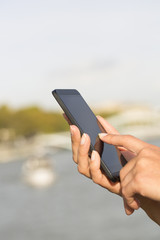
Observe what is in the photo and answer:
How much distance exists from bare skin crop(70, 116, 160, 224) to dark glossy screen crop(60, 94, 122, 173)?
3 cm

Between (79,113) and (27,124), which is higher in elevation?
(79,113)

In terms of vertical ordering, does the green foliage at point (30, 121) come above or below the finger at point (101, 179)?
below

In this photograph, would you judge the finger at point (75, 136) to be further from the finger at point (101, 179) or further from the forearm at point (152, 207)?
A: the forearm at point (152, 207)

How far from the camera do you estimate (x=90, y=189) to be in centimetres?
3469

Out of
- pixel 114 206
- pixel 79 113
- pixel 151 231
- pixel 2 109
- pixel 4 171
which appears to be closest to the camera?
pixel 79 113

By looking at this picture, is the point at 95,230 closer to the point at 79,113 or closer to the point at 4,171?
the point at 4,171

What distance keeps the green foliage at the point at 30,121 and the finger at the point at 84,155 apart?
44.5 metres

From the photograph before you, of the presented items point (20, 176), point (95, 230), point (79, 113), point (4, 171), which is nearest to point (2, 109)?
point (4, 171)

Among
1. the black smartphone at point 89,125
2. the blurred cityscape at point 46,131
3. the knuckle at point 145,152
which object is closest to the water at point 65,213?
the blurred cityscape at point 46,131

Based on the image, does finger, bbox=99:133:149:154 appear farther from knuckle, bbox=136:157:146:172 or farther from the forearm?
the forearm

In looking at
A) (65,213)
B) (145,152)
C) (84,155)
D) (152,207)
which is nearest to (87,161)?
(84,155)

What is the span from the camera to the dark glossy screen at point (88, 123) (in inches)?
46.5

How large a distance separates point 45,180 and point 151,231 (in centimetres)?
1058

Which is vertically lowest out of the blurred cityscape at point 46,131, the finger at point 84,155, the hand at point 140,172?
the blurred cityscape at point 46,131
